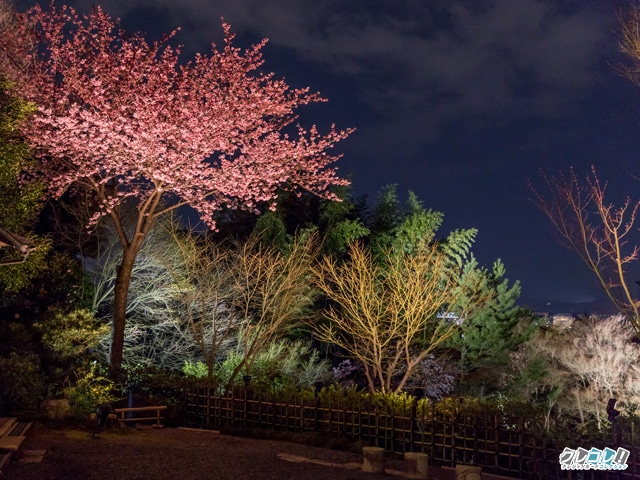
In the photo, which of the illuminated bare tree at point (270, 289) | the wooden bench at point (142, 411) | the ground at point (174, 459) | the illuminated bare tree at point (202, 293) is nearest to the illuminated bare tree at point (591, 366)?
the illuminated bare tree at point (270, 289)

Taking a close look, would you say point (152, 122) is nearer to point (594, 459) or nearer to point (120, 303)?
point (120, 303)

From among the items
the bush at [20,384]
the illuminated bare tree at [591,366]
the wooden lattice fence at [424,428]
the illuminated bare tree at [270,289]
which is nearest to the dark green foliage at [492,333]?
the illuminated bare tree at [591,366]

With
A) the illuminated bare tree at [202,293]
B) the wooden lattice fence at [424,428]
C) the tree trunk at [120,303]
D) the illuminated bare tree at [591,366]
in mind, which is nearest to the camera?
the wooden lattice fence at [424,428]

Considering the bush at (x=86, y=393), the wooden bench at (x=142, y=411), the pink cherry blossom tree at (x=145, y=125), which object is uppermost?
the pink cherry blossom tree at (x=145, y=125)

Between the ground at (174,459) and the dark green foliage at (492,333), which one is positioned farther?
the dark green foliage at (492,333)

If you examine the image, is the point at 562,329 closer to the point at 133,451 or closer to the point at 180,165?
the point at 180,165

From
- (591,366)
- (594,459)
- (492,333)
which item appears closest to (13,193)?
(594,459)

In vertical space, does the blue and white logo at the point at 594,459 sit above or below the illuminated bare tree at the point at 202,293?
below

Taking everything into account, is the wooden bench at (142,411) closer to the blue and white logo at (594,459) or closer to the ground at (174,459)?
the ground at (174,459)

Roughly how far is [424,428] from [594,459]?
10.0 feet

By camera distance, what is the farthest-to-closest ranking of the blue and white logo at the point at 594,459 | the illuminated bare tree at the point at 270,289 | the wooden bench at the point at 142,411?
the illuminated bare tree at the point at 270,289, the wooden bench at the point at 142,411, the blue and white logo at the point at 594,459

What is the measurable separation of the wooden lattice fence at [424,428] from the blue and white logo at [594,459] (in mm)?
85

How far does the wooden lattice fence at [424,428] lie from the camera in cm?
840

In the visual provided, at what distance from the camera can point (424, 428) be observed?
10.3 meters
